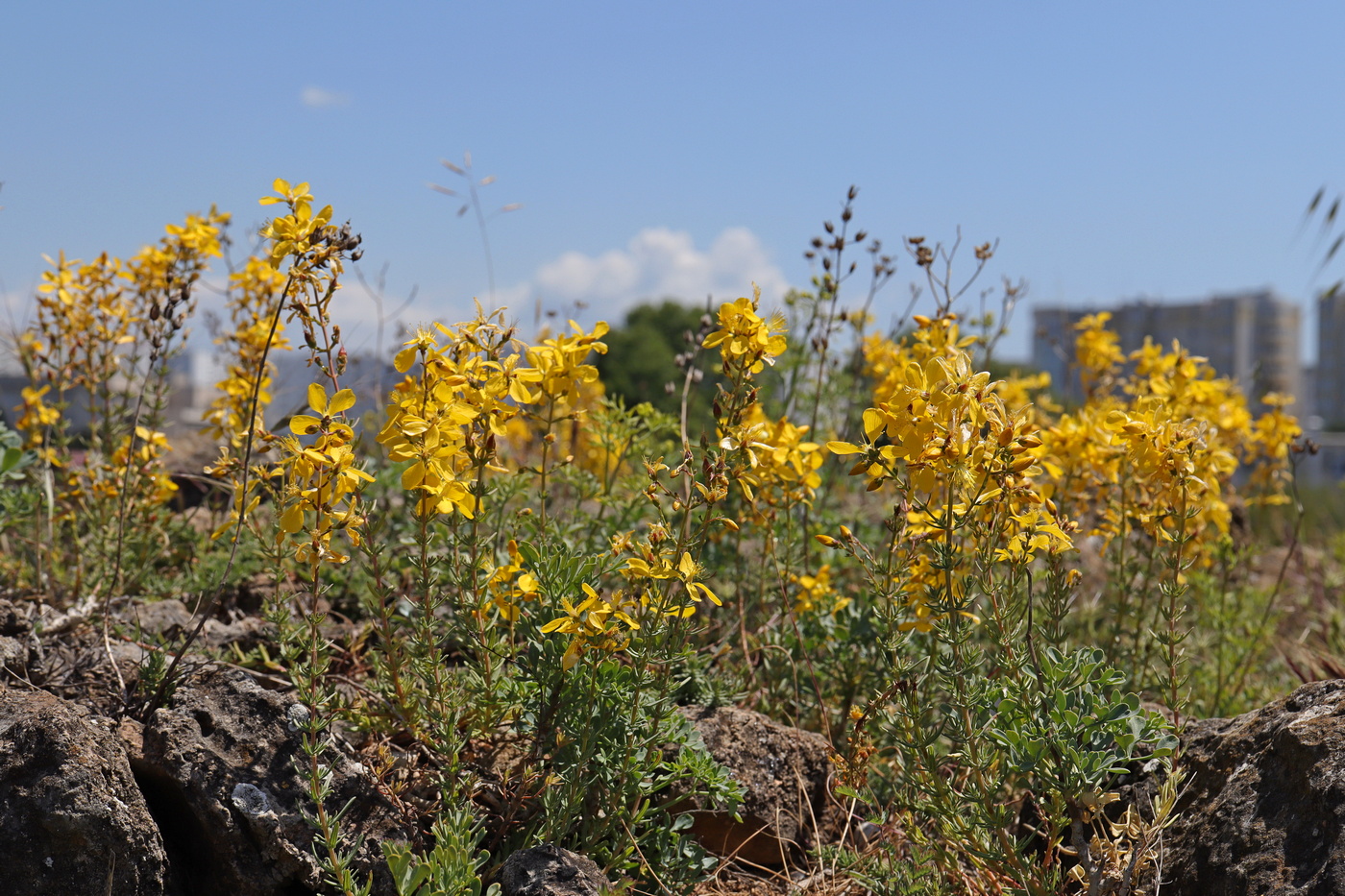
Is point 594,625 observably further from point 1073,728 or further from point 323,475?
point 1073,728

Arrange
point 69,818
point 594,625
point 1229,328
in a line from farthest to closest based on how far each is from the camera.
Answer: point 1229,328 < point 69,818 < point 594,625

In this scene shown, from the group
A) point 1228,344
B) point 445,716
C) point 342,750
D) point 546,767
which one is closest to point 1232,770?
point 546,767

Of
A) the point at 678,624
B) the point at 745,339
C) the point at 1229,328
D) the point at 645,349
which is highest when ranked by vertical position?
the point at 1229,328

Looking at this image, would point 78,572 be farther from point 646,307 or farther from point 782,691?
point 646,307

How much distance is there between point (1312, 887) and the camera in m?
2.01

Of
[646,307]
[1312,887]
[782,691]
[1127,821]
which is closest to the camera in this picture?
[1312,887]

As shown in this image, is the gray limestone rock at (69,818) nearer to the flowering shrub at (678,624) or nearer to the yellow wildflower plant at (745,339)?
the flowering shrub at (678,624)

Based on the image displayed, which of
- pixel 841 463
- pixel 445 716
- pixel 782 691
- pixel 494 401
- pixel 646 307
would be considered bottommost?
pixel 782 691

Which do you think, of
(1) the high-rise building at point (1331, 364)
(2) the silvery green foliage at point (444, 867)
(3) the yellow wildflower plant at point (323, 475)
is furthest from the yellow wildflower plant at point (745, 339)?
(1) the high-rise building at point (1331, 364)

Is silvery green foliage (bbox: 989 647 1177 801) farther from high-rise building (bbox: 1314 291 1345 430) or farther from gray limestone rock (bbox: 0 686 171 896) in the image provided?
high-rise building (bbox: 1314 291 1345 430)

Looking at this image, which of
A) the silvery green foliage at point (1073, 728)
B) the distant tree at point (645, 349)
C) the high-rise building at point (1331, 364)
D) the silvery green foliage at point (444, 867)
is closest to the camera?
the silvery green foliage at point (444, 867)

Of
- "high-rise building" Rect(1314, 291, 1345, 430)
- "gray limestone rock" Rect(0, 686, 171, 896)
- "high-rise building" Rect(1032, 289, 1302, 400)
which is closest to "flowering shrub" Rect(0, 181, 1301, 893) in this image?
"gray limestone rock" Rect(0, 686, 171, 896)

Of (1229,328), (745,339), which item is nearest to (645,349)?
(745,339)

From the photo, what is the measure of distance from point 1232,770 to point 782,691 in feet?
4.47
